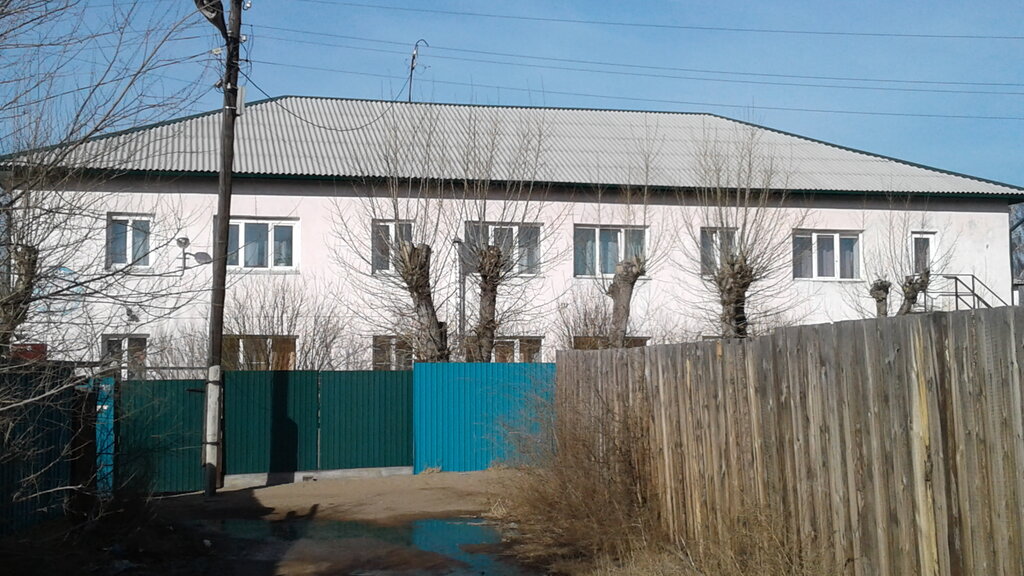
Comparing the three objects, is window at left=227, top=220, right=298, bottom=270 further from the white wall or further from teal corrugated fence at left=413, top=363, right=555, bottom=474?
teal corrugated fence at left=413, top=363, right=555, bottom=474

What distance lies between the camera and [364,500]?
14109 mm

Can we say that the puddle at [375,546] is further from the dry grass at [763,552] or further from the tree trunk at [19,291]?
the tree trunk at [19,291]

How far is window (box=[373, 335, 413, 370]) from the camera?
68.5 feet

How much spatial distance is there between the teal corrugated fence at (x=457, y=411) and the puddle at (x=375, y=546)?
4.53 meters

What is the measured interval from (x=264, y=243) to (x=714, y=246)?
9745 millimetres

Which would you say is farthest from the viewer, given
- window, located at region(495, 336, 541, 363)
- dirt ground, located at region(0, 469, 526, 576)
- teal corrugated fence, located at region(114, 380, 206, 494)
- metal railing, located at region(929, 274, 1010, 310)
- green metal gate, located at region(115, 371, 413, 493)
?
metal railing, located at region(929, 274, 1010, 310)

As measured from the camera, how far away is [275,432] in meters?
16.3

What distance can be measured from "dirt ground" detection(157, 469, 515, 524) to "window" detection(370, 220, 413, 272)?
15.5ft

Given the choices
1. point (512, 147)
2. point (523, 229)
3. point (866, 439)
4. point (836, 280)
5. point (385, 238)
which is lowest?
point (866, 439)

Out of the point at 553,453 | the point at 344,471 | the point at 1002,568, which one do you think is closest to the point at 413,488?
the point at 344,471

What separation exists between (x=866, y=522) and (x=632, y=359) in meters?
4.26

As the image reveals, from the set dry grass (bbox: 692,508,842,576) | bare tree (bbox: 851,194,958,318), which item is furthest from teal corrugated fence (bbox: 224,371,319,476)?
bare tree (bbox: 851,194,958,318)

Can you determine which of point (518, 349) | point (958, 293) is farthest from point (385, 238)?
point (958, 293)

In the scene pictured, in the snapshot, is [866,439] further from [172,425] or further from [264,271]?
[264,271]
